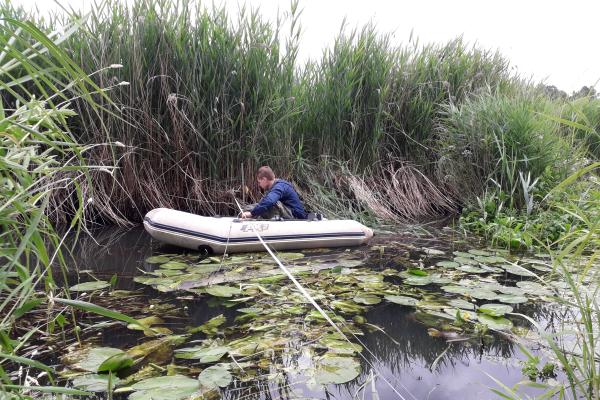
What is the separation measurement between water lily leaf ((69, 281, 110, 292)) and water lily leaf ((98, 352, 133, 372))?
1216mm

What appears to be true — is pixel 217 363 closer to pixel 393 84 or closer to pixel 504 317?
pixel 504 317

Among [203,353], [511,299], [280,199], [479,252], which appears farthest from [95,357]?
[479,252]

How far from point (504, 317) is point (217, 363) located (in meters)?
1.66

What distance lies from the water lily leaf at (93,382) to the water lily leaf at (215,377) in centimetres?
34

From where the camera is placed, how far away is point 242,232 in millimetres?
4246

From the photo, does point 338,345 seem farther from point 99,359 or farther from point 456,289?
point 456,289

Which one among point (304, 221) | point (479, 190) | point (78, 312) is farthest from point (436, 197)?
point (78, 312)

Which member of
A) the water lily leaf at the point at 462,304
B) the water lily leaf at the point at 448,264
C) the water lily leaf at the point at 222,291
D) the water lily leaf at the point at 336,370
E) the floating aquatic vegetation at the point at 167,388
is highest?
the water lily leaf at the point at 448,264

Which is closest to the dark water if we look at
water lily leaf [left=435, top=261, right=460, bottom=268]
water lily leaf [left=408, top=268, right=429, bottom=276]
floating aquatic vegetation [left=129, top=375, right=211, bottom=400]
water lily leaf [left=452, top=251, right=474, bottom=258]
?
floating aquatic vegetation [left=129, top=375, right=211, bottom=400]

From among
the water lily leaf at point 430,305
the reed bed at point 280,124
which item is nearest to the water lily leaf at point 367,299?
the water lily leaf at point 430,305

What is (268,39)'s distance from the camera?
5516 millimetres

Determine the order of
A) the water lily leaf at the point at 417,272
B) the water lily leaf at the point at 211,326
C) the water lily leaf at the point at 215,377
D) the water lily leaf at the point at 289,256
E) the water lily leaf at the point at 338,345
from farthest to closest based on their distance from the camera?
the water lily leaf at the point at 289,256, the water lily leaf at the point at 417,272, the water lily leaf at the point at 211,326, the water lily leaf at the point at 338,345, the water lily leaf at the point at 215,377

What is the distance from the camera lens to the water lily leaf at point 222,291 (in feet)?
9.76

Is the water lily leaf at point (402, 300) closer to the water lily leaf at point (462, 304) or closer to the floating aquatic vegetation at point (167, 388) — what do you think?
the water lily leaf at point (462, 304)
